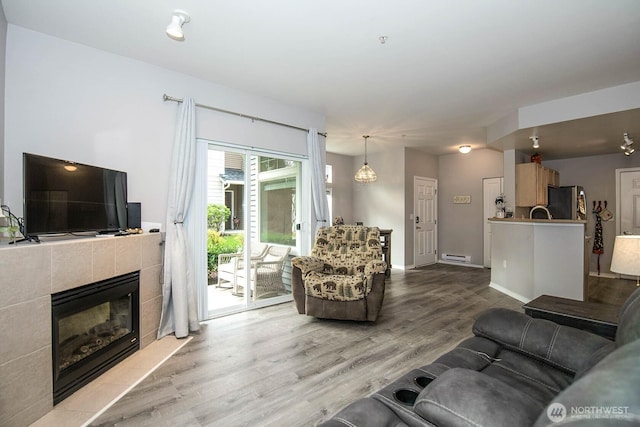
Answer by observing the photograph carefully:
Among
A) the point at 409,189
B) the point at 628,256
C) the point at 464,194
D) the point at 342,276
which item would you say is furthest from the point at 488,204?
the point at 628,256

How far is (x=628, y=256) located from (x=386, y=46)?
236 centimetres

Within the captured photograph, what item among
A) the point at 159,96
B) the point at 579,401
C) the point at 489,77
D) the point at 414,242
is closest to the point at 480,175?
the point at 414,242

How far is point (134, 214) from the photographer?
2885 millimetres

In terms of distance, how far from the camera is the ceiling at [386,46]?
7.36 feet

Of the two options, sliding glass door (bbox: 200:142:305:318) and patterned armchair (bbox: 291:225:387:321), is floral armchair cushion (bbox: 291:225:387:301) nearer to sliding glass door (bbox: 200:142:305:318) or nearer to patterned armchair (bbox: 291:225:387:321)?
patterned armchair (bbox: 291:225:387:321)

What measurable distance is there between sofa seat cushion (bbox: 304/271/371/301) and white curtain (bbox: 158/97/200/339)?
1.26m

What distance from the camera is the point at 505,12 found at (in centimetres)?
227

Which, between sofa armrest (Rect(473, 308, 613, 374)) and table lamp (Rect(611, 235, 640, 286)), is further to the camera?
table lamp (Rect(611, 235, 640, 286))

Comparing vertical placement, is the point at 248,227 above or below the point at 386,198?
below

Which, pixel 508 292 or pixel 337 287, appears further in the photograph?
pixel 508 292

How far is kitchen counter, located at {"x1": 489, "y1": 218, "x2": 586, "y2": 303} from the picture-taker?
3738 mm

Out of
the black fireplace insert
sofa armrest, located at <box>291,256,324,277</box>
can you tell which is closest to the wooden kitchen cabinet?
sofa armrest, located at <box>291,256,324,277</box>

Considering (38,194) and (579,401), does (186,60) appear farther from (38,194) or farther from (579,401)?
(579,401)

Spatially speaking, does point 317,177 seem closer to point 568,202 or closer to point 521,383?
point 521,383
